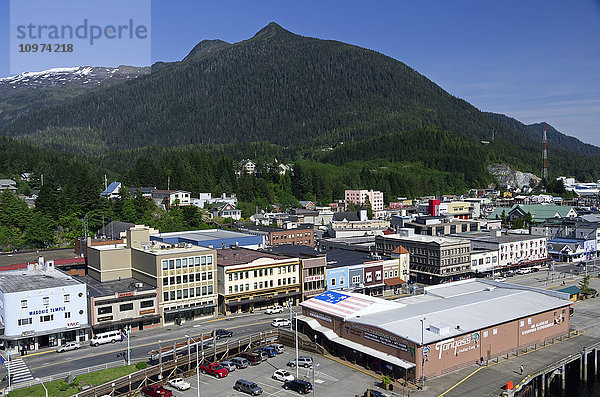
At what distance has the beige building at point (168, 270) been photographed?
6216cm

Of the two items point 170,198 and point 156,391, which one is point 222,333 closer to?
point 156,391

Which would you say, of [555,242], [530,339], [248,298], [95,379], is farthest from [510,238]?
[95,379]

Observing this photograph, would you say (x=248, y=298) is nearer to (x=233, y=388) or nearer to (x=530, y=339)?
(x=233, y=388)

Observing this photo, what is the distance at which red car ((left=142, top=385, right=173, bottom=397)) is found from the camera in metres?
41.9

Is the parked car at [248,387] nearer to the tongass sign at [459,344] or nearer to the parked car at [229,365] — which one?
the parked car at [229,365]

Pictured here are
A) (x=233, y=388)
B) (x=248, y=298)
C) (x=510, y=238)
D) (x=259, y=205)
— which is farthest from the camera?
(x=259, y=205)

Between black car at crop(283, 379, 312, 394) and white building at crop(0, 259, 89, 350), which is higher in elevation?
white building at crop(0, 259, 89, 350)

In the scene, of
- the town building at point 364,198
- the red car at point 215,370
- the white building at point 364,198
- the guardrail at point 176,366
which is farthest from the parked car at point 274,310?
the white building at point 364,198

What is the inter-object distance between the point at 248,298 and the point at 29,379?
93.4 ft

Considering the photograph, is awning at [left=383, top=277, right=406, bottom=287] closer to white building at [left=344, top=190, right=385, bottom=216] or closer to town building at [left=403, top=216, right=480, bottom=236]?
town building at [left=403, top=216, right=480, bottom=236]

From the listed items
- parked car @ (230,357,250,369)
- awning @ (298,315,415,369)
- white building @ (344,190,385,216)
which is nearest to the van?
parked car @ (230,357,250,369)

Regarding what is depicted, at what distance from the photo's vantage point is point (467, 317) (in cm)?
5222

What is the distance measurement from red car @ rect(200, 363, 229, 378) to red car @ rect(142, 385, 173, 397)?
16.2ft

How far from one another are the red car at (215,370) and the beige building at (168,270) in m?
15.4
